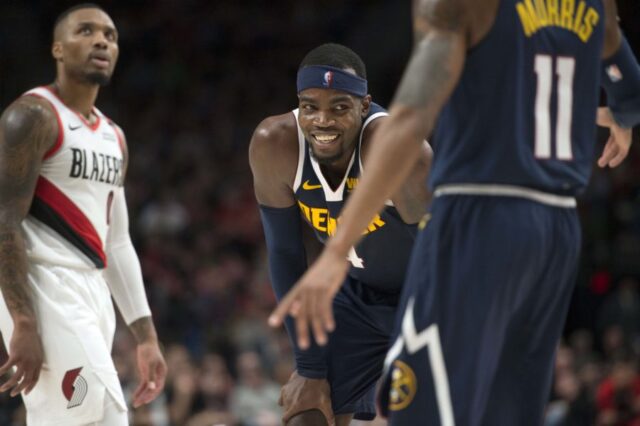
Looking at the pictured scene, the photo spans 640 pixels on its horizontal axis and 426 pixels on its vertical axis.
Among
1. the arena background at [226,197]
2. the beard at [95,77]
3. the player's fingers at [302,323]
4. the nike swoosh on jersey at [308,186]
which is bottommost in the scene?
the arena background at [226,197]

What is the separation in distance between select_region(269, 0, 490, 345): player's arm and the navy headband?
5.46ft

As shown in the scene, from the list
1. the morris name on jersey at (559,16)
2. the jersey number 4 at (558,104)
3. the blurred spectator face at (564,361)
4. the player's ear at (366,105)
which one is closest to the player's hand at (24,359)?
the player's ear at (366,105)

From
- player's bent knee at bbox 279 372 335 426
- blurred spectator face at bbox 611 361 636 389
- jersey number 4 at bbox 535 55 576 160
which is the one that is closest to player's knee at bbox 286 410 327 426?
player's bent knee at bbox 279 372 335 426

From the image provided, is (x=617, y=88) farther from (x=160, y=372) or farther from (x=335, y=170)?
(x=160, y=372)

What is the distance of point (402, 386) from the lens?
3465 millimetres

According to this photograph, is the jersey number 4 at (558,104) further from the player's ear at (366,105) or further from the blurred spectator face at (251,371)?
the blurred spectator face at (251,371)

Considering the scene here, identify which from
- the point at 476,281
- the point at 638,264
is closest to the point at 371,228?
the point at 476,281

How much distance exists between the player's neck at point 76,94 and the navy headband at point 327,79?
4.25 feet

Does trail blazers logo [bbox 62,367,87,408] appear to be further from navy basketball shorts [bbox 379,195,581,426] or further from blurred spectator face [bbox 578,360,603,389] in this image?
blurred spectator face [bbox 578,360,603,389]

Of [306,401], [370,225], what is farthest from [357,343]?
[370,225]

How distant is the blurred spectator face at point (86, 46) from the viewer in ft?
18.6

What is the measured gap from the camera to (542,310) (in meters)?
3.60

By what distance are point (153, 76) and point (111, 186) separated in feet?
41.6

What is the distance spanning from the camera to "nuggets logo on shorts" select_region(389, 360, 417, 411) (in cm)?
345
